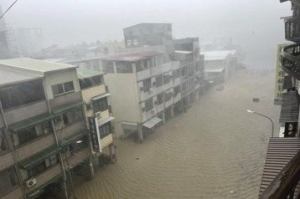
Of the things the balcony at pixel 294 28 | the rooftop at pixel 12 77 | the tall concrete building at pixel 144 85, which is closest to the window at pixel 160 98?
the tall concrete building at pixel 144 85

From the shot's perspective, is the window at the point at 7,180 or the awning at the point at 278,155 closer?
the awning at the point at 278,155

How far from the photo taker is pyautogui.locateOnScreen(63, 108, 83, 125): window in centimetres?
2072

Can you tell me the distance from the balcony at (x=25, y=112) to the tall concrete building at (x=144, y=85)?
11.7 metres

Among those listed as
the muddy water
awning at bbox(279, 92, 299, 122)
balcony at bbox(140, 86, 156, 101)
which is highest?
awning at bbox(279, 92, 299, 122)

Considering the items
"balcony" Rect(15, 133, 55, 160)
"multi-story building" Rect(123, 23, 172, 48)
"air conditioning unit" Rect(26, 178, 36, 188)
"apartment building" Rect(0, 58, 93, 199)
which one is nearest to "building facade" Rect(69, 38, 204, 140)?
"multi-story building" Rect(123, 23, 172, 48)

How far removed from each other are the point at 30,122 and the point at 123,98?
15.4 meters

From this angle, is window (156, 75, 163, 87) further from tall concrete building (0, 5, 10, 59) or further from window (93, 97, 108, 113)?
tall concrete building (0, 5, 10, 59)

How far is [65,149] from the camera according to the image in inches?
815

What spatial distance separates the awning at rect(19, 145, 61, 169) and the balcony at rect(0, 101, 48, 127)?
290cm

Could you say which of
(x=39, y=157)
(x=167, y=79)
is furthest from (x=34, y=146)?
(x=167, y=79)

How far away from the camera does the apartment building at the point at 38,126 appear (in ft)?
55.1

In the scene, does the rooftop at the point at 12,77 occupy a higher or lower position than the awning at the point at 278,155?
higher

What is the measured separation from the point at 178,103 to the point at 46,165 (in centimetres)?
2685

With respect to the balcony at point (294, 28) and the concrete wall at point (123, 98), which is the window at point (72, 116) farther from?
the balcony at point (294, 28)
